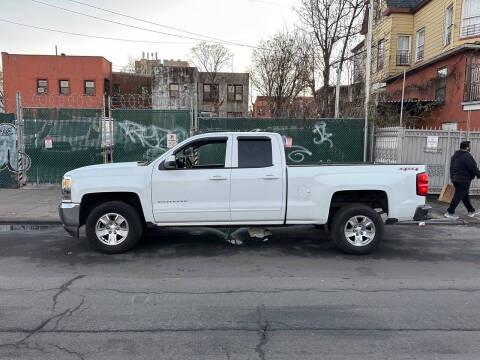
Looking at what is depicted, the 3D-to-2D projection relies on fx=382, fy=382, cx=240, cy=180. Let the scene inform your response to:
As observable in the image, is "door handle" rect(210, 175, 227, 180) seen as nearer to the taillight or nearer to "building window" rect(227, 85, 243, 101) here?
the taillight

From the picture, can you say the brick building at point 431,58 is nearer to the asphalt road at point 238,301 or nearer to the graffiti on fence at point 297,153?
the graffiti on fence at point 297,153

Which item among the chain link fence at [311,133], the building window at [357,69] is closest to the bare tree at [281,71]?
the building window at [357,69]

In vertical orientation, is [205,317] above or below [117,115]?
below

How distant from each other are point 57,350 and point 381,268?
4.31 meters

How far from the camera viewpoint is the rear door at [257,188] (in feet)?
20.0

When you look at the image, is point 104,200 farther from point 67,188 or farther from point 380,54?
point 380,54

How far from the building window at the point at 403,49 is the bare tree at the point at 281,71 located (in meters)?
5.56

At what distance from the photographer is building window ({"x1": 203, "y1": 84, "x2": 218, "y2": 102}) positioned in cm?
4206

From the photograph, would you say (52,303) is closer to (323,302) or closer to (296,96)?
(323,302)

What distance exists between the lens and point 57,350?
3305 mm

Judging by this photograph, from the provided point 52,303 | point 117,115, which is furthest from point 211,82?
point 52,303

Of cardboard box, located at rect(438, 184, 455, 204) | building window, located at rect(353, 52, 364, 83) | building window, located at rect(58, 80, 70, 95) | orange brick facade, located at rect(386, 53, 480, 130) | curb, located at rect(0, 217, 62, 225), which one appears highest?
building window, located at rect(58, 80, 70, 95)

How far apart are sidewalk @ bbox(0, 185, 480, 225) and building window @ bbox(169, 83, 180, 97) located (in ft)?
87.3

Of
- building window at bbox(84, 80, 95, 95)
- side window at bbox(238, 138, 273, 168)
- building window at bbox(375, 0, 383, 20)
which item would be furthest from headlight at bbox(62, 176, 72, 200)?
building window at bbox(84, 80, 95, 95)
